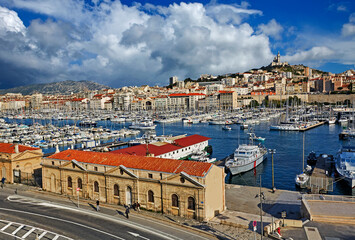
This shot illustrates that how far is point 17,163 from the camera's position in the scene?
25.6 metres

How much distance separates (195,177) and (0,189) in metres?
16.7

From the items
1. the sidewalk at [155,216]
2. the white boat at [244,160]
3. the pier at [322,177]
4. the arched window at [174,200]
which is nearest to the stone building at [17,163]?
the sidewalk at [155,216]

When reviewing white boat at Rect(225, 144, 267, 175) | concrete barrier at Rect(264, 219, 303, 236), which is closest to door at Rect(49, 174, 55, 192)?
concrete barrier at Rect(264, 219, 303, 236)

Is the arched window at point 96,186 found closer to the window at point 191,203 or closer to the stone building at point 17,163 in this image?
the window at point 191,203

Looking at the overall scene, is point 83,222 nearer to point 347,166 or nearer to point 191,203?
point 191,203

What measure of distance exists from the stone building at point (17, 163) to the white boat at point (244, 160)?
19.5 meters

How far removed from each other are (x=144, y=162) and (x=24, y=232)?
25.1 ft

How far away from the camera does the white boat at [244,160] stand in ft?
110

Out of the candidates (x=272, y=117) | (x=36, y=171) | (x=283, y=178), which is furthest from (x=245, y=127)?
(x=36, y=171)

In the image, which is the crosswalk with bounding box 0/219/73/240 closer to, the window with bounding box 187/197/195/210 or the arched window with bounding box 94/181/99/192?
the arched window with bounding box 94/181/99/192

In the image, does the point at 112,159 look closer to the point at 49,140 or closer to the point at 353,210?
the point at 353,210

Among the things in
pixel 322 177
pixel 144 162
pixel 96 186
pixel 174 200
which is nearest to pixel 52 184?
pixel 96 186

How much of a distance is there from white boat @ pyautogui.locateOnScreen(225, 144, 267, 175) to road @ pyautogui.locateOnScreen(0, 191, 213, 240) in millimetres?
18166

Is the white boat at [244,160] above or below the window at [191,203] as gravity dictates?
below
